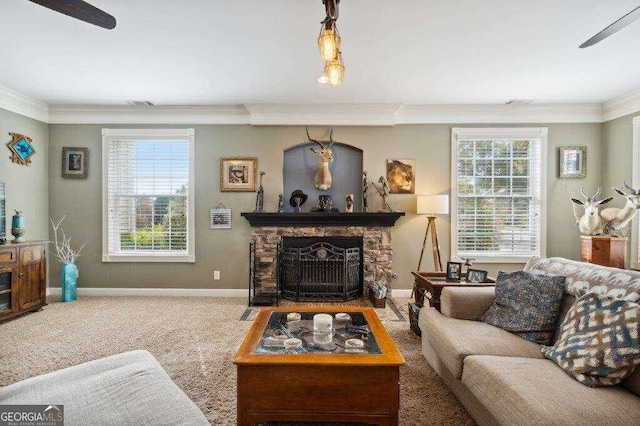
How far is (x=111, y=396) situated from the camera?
1.30 metres

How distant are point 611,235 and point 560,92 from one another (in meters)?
1.88

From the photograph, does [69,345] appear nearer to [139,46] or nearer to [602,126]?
[139,46]

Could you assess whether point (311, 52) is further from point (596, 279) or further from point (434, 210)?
point (596, 279)

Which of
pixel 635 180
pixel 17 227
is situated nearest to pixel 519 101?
pixel 635 180

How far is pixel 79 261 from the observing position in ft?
15.1

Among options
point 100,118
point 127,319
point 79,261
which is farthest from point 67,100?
point 127,319

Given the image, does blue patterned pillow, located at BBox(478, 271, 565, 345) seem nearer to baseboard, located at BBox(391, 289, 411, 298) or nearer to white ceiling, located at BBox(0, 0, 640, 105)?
white ceiling, located at BBox(0, 0, 640, 105)

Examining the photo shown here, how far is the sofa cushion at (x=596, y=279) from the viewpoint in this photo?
1.71 metres

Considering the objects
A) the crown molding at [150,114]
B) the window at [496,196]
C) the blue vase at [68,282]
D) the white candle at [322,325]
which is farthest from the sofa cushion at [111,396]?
the window at [496,196]

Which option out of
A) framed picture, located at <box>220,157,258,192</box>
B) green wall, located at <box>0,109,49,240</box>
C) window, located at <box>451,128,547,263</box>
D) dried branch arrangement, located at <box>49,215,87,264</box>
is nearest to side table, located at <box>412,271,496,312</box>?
window, located at <box>451,128,547,263</box>

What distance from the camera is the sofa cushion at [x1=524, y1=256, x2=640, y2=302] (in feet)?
5.60

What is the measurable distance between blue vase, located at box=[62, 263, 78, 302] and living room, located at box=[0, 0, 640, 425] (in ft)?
0.08

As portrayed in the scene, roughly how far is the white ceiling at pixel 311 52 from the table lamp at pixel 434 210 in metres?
1.33

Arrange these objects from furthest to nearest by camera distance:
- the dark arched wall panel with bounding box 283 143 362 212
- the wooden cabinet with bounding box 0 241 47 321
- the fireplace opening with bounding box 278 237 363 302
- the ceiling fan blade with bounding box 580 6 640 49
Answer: the dark arched wall panel with bounding box 283 143 362 212 < the fireplace opening with bounding box 278 237 363 302 < the wooden cabinet with bounding box 0 241 47 321 < the ceiling fan blade with bounding box 580 6 640 49
